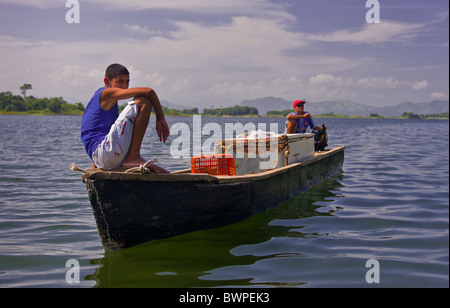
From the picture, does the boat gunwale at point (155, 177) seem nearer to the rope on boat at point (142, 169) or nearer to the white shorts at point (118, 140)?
the rope on boat at point (142, 169)

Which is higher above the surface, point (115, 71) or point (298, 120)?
point (115, 71)

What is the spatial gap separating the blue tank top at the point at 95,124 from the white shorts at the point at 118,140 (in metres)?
0.11

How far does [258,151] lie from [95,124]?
3.55m

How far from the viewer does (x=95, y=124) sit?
16.4 feet

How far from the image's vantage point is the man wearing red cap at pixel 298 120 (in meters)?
9.66

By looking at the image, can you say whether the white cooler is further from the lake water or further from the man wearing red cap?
the man wearing red cap

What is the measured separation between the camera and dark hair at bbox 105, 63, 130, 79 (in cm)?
506

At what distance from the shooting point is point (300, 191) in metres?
8.74

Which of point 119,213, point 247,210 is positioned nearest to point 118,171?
point 119,213

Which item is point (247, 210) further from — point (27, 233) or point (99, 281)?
point (27, 233)

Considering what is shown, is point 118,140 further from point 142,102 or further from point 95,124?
point 142,102
